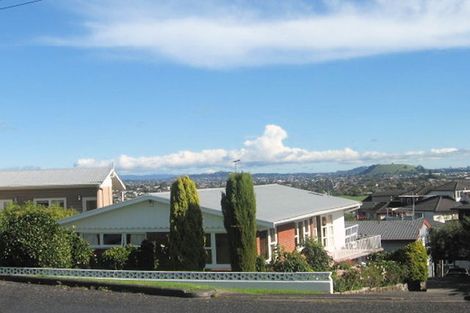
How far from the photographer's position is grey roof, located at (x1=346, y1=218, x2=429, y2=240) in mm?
54000

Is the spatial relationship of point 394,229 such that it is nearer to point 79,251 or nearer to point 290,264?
point 290,264

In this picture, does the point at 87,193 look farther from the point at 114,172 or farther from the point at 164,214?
the point at 164,214

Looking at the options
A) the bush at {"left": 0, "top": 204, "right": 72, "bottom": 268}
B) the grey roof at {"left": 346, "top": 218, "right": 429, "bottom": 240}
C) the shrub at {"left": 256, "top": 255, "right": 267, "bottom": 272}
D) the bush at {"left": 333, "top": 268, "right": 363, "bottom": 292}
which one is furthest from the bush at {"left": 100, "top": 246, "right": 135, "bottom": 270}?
the grey roof at {"left": 346, "top": 218, "right": 429, "bottom": 240}

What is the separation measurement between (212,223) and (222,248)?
1.02 metres

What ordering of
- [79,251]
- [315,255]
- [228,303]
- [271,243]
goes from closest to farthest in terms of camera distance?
[228,303], [79,251], [315,255], [271,243]

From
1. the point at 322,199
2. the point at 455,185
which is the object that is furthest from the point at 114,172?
the point at 455,185

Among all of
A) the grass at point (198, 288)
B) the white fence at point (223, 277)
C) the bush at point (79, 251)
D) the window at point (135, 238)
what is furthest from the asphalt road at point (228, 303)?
the window at point (135, 238)

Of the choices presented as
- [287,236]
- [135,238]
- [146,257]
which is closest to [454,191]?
[287,236]

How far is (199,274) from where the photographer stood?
18.1 m

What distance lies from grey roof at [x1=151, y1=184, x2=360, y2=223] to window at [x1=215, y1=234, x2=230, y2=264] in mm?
1133

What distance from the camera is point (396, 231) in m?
55.2

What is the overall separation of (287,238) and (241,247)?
6707mm

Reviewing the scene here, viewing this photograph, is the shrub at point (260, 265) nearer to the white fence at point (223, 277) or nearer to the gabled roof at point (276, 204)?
the gabled roof at point (276, 204)

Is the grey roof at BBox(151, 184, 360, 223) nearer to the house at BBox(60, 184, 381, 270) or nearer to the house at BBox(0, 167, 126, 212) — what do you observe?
the house at BBox(60, 184, 381, 270)
